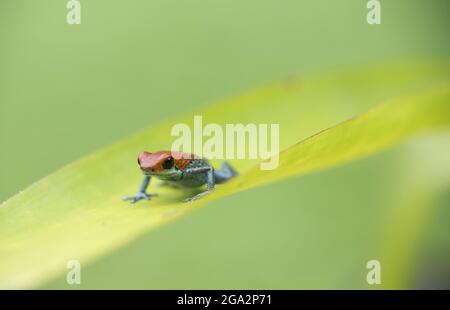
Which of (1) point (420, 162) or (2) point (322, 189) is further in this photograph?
(2) point (322, 189)

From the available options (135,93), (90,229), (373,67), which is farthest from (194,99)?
(90,229)

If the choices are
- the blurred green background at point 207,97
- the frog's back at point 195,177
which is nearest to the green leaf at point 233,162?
the frog's back at point 195,177

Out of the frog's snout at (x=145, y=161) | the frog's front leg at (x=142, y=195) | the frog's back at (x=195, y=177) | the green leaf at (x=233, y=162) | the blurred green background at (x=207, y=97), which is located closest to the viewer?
the green leaf at (x=233, y=162)

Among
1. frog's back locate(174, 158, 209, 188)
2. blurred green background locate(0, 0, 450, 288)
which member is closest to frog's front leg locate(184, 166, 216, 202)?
frog's back locate(174, 158, 209, 188)

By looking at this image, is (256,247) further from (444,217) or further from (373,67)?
(373,67)

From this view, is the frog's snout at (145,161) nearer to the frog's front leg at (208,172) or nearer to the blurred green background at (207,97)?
the frog's front leg at (208,172)

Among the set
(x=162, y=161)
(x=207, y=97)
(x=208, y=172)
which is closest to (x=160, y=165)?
(x=162, y=161)
